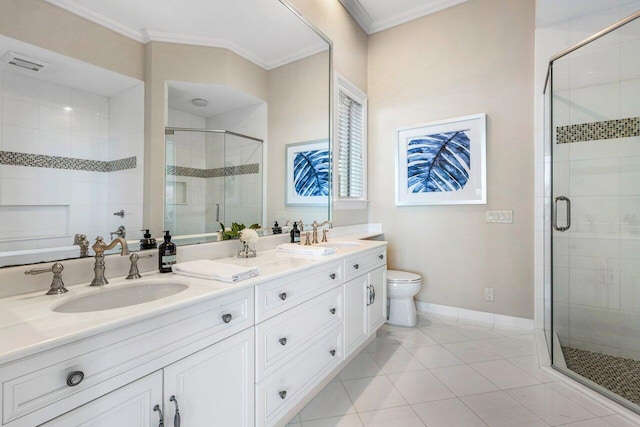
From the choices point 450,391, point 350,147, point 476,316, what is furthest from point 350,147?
point 450,391

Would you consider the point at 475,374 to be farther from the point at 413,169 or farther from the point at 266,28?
the point at 266,28

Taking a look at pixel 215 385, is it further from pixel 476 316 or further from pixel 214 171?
pixel 476 316

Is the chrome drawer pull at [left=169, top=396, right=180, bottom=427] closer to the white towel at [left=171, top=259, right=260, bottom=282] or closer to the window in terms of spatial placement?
the white towel at [left=171, top=259, right=260, bottom=282]

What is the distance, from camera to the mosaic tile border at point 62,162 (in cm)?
99

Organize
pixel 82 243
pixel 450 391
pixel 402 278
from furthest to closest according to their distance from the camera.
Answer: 1. pixel 402 278
2. pixel 450 391
3. pixel 82 243

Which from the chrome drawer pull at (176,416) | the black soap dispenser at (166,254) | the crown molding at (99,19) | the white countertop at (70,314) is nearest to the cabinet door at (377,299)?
the white countertop at (70,314)

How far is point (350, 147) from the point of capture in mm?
3180

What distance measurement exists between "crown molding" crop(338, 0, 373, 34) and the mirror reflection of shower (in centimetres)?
182

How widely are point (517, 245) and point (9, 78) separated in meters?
3.29

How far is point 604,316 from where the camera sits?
2178 millimetres

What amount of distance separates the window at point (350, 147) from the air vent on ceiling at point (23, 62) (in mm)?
2109

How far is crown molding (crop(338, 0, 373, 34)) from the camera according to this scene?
9.89 feet

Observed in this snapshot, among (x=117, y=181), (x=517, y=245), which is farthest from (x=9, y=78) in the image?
(x=517, y=245)

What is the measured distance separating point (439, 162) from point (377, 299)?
4.95 ft
